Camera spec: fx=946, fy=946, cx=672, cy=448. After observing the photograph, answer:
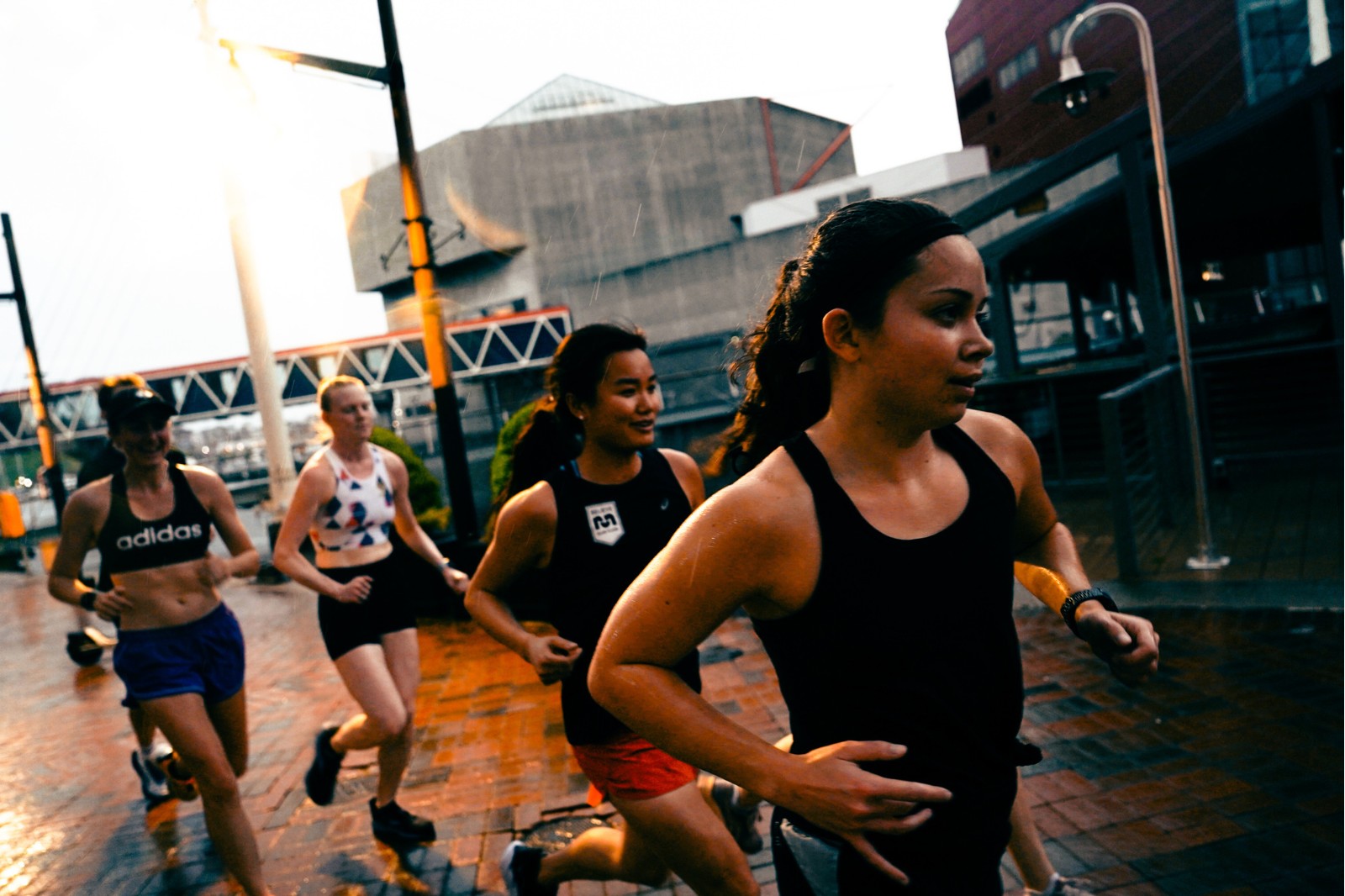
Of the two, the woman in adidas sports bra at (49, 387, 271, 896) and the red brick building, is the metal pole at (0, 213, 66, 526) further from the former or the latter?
the red brick building

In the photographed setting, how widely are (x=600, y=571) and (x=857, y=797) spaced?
1488 millimetres

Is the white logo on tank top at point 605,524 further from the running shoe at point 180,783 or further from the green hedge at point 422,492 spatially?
the green hedge at point 422,492

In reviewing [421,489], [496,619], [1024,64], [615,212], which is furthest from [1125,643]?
[615,212]

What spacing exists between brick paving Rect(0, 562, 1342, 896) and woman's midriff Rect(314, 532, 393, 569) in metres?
1.17

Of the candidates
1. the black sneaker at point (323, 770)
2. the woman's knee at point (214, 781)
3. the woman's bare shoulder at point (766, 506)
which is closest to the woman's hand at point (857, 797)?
the woman's bare shoulder at point (766, 506)

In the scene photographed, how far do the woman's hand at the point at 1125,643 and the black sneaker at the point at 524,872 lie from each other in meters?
1.91

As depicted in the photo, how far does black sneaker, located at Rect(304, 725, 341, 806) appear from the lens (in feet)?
13.5

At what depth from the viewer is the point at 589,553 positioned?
104 inches

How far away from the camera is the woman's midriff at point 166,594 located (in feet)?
11.8

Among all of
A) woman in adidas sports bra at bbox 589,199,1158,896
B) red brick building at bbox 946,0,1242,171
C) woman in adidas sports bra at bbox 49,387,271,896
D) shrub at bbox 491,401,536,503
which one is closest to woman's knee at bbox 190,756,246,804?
woman in adidas sports bra at bbox 49,387,271,896

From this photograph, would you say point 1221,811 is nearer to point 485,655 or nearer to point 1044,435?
point 485,655

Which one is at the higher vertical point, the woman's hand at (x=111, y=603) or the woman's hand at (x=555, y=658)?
the woman's hand at (x=111, y=603)

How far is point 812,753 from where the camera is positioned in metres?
1.31

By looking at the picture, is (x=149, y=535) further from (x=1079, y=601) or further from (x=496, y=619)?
(x=1079, y=601)
